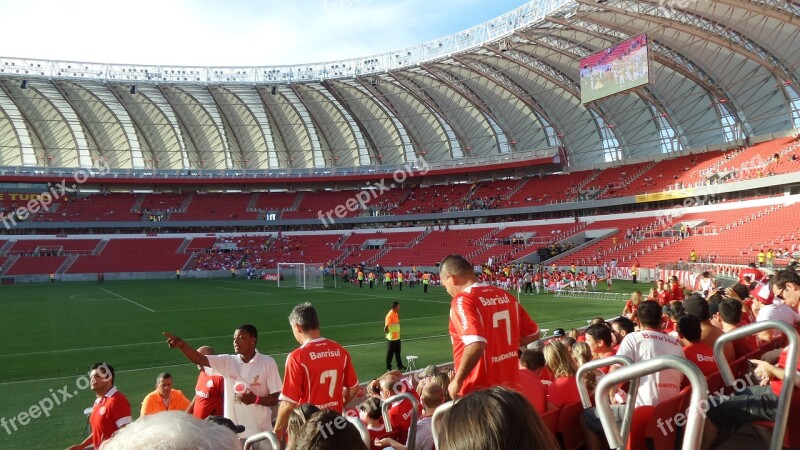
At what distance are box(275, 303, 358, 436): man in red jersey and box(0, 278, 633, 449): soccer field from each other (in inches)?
237

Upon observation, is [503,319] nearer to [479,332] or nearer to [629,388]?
[479,332]

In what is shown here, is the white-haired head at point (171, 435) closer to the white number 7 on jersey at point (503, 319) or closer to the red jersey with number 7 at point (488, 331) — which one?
the red jersey with number 7 at point (488, 331)

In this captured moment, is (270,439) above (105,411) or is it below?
above

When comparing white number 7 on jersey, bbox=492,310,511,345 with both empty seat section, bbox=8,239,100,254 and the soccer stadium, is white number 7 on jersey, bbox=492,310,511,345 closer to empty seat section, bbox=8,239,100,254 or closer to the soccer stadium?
the soccer stadium

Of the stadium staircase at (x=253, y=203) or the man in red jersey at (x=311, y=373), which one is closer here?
the man in red jersey at (x=311, y=373)

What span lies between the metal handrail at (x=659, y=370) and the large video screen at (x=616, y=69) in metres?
34.1

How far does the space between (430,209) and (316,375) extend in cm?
6636

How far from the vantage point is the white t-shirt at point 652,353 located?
483cm

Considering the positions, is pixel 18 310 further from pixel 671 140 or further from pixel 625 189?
pixel 671 140

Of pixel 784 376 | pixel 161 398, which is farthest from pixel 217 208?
pixel 784 376

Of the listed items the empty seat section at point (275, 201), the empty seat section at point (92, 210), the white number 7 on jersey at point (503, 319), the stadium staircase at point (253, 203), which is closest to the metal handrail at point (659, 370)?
the white number 7 on jersey at point (503, 319)

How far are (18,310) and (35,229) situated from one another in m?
44.8

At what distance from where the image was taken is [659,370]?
2.06m

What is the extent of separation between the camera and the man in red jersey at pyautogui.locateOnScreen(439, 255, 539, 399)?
457 cm
